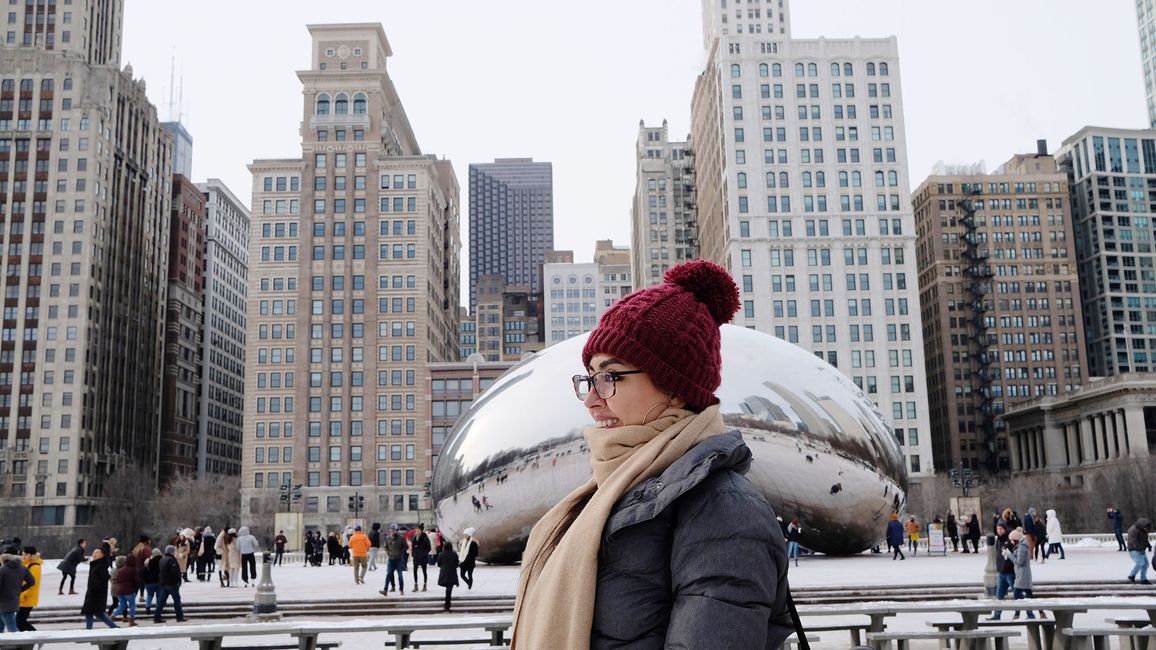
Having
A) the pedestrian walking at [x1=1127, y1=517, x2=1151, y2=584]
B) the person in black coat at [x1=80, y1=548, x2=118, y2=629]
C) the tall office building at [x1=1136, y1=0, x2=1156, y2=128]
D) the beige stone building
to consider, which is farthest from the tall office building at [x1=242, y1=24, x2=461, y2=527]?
the tall office building at [x1=1136, y1=0, x2=1156, y2=128]

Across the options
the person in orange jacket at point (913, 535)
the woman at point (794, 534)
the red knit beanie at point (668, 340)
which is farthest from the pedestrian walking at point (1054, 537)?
the red knit beanie at point (668, 340)

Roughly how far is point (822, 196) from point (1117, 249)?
56.7 m

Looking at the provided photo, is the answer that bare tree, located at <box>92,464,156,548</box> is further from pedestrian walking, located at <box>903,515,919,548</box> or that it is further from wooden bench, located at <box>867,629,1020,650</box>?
wooden bench, located at <box>867,629,1020,650</box>

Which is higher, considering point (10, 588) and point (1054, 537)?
point (10, 588)

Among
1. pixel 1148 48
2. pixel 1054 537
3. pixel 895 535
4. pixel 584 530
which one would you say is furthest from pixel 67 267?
pixel 1148 48

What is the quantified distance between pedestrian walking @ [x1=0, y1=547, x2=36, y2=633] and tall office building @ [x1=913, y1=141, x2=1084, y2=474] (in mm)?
115565

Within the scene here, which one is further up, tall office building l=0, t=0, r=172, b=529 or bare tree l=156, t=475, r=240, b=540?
tall office building l=0, t=0, r=172, b=529

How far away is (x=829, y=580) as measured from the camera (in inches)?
781

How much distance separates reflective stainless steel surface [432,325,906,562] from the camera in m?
20.6

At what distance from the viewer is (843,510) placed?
893 inches

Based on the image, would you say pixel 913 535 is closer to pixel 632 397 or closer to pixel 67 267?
pixel 632 397

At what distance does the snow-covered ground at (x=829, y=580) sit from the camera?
14.0m

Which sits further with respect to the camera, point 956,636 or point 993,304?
point 993,304

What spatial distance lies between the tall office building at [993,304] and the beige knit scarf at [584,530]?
123 metres
